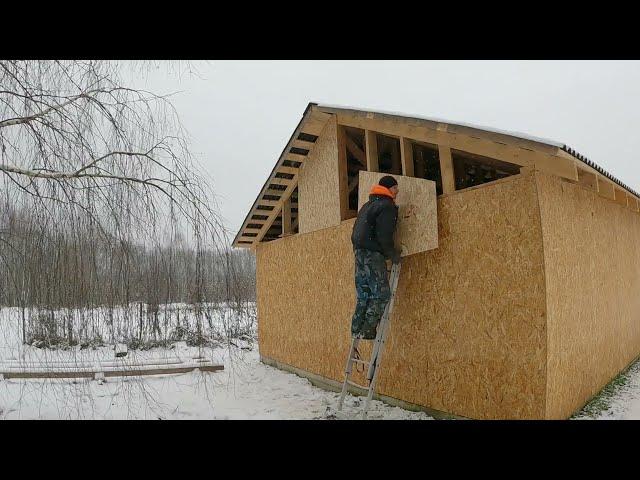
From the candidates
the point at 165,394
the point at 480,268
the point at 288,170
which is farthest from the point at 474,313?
the point at 288,170

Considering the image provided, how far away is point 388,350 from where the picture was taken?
240 inches

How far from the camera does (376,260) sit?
5.46m

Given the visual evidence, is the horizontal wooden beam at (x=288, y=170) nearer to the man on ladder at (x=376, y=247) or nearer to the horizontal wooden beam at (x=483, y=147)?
the horizontal wooden beam at (x=483, y=147)

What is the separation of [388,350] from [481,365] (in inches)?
60.1

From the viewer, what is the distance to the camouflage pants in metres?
5.45

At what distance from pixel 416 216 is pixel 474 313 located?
1.33 meters

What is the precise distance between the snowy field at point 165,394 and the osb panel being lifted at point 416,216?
6.77 ft

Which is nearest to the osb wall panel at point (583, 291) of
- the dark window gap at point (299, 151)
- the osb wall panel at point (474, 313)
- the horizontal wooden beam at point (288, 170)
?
the osb wall panel at point (474, 313)

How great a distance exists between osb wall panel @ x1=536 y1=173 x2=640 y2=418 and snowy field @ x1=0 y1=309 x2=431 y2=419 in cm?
171

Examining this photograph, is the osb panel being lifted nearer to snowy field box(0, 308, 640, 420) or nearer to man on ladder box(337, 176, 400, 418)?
man on ladder box(337, 176, 400, 418)

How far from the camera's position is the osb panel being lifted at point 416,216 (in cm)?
527

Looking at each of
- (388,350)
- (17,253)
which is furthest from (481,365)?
(17,253)

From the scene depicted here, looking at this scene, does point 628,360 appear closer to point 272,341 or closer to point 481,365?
point 481,365

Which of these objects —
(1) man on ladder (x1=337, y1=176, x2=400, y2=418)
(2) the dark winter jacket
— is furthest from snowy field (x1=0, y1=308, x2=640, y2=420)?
(2) the dark winter jacket
